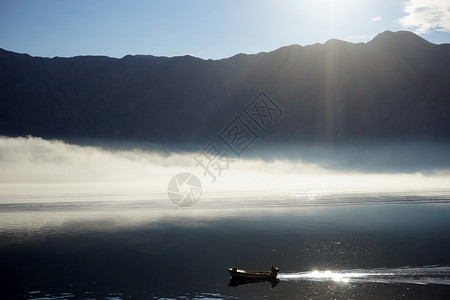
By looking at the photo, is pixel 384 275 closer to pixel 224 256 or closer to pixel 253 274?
pixel 253 274

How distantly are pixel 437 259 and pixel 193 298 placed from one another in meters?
49.0

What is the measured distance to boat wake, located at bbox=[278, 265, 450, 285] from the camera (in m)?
81.8

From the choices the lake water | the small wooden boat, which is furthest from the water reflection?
the lake water

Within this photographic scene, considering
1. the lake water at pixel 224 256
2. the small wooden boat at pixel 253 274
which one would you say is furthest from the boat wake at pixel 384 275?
the small wooden boat at pixel 253 274

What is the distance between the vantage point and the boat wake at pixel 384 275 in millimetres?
81750

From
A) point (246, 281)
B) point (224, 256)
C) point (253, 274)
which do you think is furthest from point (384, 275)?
point (224, 256)

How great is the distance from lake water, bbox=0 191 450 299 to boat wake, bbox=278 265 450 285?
16cm

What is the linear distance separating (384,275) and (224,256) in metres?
33.4

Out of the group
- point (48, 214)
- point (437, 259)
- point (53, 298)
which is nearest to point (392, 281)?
point (437, 259)

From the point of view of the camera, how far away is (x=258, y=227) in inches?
5974

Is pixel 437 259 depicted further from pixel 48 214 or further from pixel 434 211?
pixel 48 214

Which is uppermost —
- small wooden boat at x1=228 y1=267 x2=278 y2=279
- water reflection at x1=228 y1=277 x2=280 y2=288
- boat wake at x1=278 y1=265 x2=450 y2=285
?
small wooden boat at x1=228 y1=267 x2=278 y2=279

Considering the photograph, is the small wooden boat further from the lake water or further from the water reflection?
the lake water

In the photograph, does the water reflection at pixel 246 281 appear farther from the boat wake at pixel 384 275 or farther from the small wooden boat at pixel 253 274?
the boat wake at pixel 384 275
